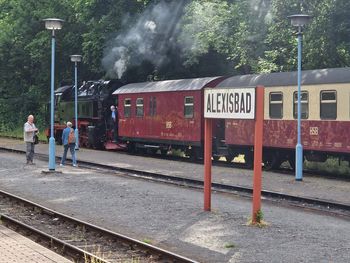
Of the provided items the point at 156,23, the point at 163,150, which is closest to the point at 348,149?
the point at 163,150

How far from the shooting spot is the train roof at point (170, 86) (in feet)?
75.8

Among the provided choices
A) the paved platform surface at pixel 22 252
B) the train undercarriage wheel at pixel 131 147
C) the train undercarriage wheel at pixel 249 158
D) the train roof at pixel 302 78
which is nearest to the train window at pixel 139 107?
the train undercarriage wheel at pixel 131 147

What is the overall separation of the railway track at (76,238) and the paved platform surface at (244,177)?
586 centimetres

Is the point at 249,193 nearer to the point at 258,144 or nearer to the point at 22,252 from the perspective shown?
Result: the point at 258,144

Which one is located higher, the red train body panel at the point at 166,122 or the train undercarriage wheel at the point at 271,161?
the red train body panel at the point at 166,122

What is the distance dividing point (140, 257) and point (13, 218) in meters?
4.12

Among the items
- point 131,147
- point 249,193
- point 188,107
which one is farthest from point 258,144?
point 131,147

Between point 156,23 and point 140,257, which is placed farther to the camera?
point 156,23

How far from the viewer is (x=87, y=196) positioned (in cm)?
1473

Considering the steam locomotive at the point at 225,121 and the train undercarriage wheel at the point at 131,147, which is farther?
the train undercarriage wheel at the point at 131,147

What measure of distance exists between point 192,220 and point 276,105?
364 inches

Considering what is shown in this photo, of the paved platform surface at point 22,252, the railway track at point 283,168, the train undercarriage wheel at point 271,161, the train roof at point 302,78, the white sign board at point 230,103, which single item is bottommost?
the paved platform surface at point 22,252

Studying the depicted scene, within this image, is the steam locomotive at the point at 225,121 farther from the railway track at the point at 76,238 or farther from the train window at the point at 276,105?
the railway track at the point at 76,238

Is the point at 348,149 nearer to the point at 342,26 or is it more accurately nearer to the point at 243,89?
the point at 342,26
